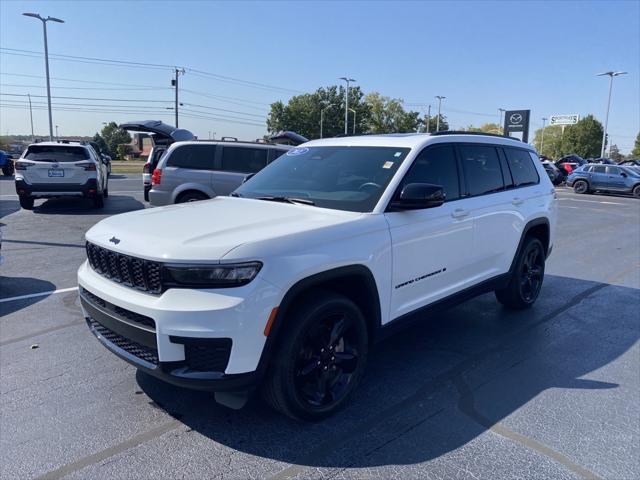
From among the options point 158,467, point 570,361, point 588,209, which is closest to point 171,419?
point 158,467

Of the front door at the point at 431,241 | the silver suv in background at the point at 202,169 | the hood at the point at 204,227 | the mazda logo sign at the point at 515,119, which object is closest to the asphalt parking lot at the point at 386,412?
the front door at the point at 431,241

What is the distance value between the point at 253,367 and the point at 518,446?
1673 mm

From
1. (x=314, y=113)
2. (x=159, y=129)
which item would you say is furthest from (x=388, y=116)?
(x=159, y=129)

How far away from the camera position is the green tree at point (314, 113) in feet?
261

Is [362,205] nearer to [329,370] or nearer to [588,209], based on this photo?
[329,370]

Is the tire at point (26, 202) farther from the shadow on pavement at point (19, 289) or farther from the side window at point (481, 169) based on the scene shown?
the side window at point (481, 169)

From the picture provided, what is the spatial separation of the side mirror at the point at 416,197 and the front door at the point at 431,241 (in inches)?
2.8

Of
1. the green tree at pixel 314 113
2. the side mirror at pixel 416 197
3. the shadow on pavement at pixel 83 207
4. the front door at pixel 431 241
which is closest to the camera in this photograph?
the side mirror at pixel 416 197

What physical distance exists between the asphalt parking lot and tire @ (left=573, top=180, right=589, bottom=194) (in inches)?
951

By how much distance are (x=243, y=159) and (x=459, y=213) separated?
7274mm

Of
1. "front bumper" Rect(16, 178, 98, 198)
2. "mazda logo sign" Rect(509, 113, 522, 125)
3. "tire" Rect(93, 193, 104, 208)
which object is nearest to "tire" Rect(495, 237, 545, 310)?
"front bumper" Rect(16, 178, 98, 198)

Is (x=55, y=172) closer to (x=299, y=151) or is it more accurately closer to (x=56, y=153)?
(x=56, y=153)

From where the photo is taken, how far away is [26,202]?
1276cm

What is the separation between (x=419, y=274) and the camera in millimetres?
3836
